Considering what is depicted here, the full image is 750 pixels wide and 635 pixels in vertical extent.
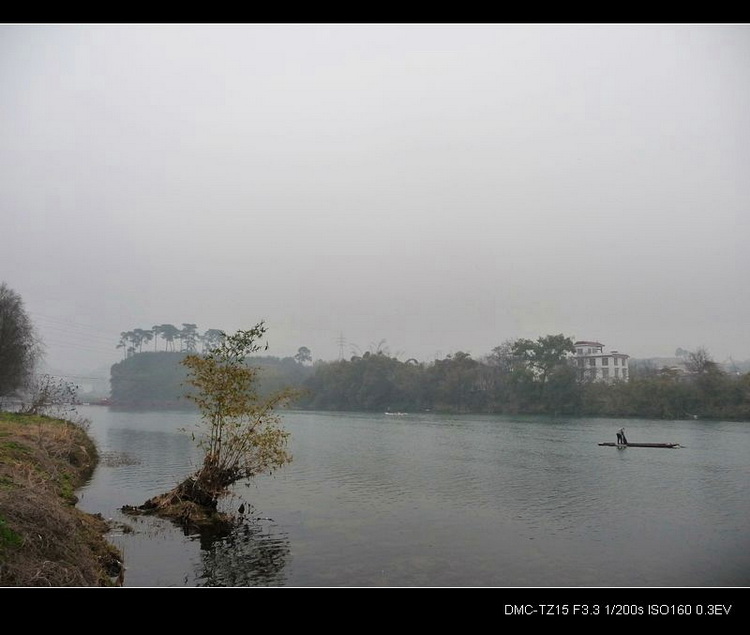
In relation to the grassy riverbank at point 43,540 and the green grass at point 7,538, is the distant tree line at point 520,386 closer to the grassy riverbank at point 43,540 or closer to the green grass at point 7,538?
the grassy riverbank at point 43,540

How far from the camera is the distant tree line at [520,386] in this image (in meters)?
69.1

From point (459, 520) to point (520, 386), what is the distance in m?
70.6

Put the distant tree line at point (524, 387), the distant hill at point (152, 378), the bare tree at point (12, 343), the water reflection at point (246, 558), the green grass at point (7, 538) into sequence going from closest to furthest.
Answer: the green grass at point (7, 538), the water reflection at point (246, 558), the bare tree at point (12, 343), the distant tree line at point (524, 387), the distant hill at point (152, 378)

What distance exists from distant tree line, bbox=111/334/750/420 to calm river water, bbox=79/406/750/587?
33543 mm

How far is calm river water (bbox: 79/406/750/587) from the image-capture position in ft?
45.1

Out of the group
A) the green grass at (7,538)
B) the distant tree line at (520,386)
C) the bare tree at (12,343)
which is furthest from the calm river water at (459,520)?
the distant tree line at (520,386)

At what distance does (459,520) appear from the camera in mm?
19359

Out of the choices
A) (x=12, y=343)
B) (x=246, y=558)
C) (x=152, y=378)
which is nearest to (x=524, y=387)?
(x=12, y=343)

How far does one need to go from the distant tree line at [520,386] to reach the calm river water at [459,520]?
33543 millimetres

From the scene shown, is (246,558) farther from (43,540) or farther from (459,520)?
(459,520)

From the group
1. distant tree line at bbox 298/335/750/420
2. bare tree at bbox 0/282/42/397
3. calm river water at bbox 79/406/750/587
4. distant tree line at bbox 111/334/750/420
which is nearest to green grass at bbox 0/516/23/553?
calm river water at bbox 79/406/750/587
